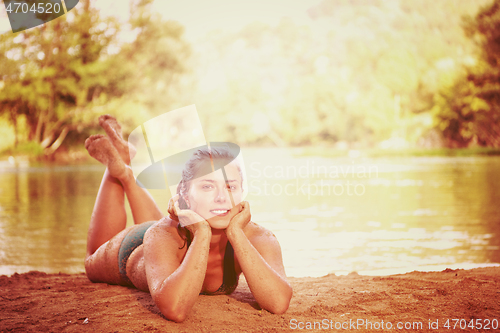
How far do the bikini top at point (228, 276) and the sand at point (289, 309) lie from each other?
0.16 ft

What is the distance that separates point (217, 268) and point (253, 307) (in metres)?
0.24

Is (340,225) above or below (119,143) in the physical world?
below

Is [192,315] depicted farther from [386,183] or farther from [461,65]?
[461,65]

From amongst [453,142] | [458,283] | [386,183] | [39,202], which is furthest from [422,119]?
[458,283]

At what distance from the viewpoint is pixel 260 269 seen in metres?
1.82

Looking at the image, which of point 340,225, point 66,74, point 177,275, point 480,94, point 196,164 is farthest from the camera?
point 480,94

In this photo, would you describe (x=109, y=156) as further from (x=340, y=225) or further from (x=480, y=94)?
(x=480, y=94)

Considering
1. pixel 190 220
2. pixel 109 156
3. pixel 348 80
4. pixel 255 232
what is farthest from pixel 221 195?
pixel 348 80

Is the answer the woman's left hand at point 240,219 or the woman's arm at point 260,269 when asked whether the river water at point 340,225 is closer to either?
the woman's arm at point 260,269

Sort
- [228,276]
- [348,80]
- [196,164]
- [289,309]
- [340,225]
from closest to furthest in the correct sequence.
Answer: [196,164] → [289,309] → [228,276] → [340,225] → [348,80]

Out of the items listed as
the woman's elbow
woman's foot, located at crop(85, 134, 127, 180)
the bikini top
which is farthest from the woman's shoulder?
woman's foot, located at crop(85, 134, 127, 180)

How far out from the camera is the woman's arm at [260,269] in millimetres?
1808

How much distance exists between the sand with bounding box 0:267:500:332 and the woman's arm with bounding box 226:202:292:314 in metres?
0.08

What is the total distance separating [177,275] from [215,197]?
0.33m
